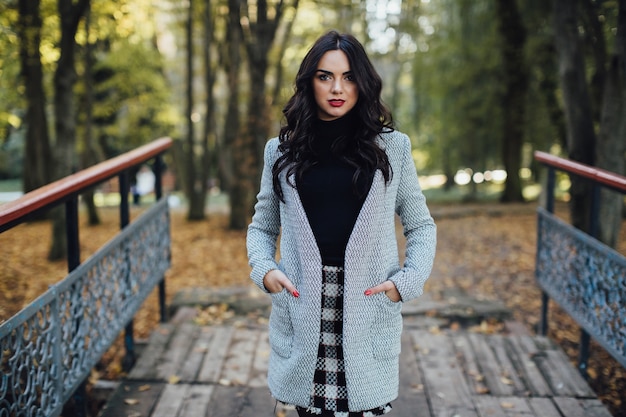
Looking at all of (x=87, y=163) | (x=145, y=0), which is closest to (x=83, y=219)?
(x=87, y=163)

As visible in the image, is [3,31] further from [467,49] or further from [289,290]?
[467,49]

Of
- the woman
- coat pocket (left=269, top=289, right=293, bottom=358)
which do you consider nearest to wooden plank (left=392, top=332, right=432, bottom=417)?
the woman

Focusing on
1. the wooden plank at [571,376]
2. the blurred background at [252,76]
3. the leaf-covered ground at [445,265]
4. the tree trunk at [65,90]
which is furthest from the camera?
the blurred background at [252,76]

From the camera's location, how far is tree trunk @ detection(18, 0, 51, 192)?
778 centimetres

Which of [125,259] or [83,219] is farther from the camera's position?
[83,219]

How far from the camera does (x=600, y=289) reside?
3.19 metres

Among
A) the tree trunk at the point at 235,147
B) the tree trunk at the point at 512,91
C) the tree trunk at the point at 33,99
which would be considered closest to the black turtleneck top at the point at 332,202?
the tree trunk at the point at 33,99

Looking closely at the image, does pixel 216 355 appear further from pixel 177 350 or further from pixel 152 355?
pixel 152 355

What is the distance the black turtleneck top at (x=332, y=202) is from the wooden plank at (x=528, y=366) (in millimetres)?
1913

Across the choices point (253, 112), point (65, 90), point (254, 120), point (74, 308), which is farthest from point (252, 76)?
point (74, 308)

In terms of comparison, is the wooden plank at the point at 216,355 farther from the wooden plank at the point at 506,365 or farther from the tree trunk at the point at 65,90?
the tree trunk at the point at 65,90

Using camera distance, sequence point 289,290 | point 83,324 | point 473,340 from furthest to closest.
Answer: point 473,340 → point 83,324 → point 289,290

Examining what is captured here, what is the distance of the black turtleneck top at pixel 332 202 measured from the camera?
75.5 inches

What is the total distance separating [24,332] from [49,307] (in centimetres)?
22
